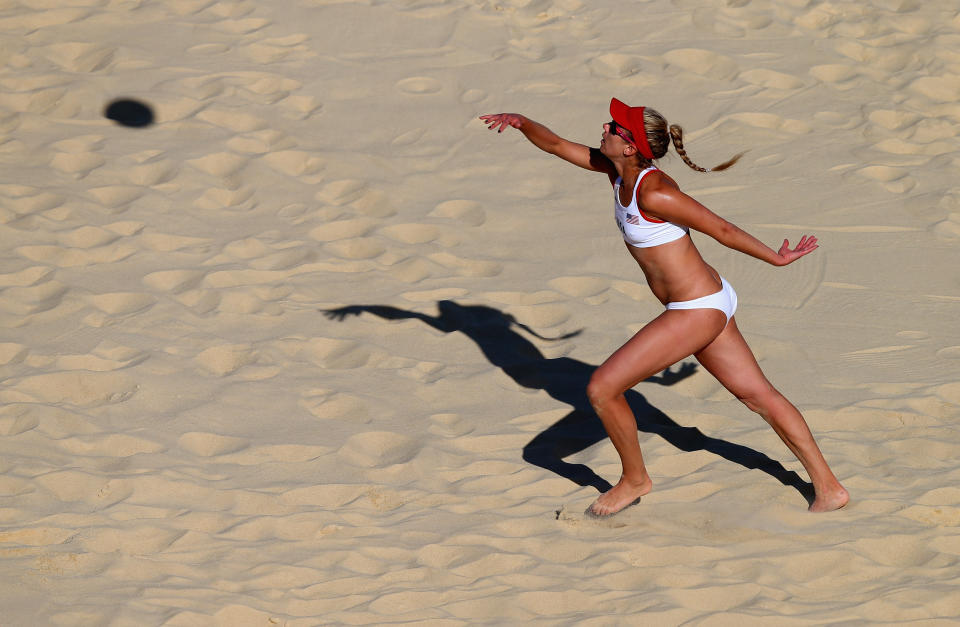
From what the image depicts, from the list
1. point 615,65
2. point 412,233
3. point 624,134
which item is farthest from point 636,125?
point 615,65

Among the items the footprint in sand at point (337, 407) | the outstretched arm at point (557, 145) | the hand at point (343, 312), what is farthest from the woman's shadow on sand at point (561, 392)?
the outstretched arm at point (557, 145)

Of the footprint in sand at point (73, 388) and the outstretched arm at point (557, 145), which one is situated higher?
the outstretched arm at point (557, 145)

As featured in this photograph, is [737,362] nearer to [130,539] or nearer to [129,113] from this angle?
[130,539]

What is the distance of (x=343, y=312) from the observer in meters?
6.00

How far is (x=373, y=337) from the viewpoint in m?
5.81

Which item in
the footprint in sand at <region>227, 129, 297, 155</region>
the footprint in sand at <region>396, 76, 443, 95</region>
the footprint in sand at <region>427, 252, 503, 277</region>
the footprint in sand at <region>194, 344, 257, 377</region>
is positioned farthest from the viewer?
the footprint in sand at <region>396, 76, 443, 95</region>

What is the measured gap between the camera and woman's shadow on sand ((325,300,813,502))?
4.72m

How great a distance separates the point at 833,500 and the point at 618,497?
835 mm

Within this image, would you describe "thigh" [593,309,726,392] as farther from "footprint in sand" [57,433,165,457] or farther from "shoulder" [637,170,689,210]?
"footprint in sand" [57,433,165,457]

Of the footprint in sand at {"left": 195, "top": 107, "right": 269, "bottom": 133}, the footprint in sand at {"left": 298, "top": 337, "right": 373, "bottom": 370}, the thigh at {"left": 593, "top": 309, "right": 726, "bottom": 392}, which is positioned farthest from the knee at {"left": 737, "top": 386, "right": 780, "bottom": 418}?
the footprint in sand at {"left": 195, "top": 107, "right": 269, "bottom": 133}

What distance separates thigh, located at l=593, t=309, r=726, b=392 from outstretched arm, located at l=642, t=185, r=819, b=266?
0.31 meters

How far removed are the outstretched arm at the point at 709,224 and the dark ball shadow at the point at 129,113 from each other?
4.87 metres

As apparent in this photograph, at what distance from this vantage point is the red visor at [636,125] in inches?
160

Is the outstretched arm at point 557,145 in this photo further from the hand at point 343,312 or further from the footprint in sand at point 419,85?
the footprint in sand at point 419,85
